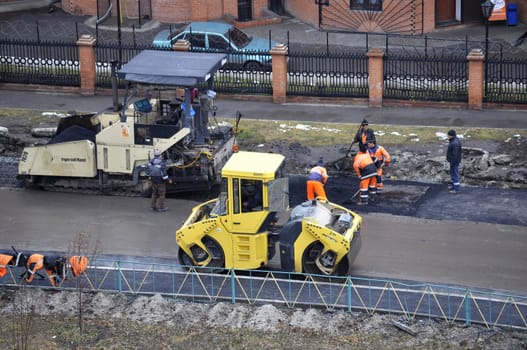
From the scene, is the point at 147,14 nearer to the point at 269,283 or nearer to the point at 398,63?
the point at 398,63

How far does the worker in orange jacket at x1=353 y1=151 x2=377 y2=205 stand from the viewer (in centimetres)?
2245

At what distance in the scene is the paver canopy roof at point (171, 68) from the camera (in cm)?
2267

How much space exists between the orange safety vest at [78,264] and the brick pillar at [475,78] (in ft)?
44.3

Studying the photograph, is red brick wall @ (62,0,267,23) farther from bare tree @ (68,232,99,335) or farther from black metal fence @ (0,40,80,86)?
bare tree @ (68,232,99,335)

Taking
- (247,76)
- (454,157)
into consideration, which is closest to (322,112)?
(247,76)

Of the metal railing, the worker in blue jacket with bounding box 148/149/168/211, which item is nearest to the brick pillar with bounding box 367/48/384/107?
the worker in blue jacket with bounding box 148/149/168/211

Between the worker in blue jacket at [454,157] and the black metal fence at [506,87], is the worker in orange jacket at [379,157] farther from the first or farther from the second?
the black metal fence at [506,87]

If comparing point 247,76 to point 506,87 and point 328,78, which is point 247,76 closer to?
point 328,78

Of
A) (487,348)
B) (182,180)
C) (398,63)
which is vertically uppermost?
(398,63)

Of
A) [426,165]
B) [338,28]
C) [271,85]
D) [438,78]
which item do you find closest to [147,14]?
[338,28]

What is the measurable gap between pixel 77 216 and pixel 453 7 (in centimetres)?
1813

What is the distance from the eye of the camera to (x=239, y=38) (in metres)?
33.2

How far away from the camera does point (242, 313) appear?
58.6ft

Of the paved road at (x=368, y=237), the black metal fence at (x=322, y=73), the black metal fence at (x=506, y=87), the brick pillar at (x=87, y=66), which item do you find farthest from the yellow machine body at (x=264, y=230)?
the brick pillar at (x=87, y=66)
